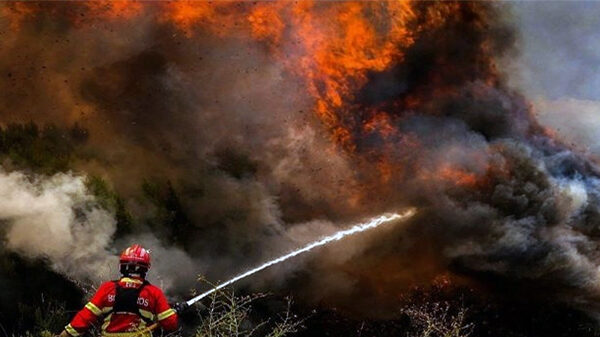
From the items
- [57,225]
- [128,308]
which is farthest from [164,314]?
[57,225]

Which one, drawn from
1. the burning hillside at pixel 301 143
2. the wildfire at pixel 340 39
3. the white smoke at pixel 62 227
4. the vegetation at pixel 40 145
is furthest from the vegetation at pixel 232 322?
the wildfire at pixel 340 39

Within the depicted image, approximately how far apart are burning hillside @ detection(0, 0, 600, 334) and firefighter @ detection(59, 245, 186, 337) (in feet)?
22.8

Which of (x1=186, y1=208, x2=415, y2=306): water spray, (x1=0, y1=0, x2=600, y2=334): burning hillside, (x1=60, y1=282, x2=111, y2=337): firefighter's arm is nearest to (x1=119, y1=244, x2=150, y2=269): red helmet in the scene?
(x1=60, y1=282, x2=111, y2=337): firefighter's arm

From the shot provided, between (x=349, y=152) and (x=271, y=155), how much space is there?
7.37 feet

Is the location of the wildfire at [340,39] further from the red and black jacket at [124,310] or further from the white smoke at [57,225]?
the red and black jacket at [124,310]

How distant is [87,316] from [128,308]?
0.49 m

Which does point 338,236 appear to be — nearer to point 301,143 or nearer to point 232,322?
point 301,143

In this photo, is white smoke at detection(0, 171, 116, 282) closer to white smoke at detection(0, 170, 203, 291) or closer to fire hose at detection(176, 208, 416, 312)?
white smoke at detection(0, 170, 203, 291)

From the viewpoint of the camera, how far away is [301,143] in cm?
1647

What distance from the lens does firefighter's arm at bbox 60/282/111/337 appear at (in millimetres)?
7224

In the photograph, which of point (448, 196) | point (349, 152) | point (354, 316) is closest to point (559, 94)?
point (448, 196)

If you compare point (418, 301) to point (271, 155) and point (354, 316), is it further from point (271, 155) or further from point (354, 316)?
point (271, 155)

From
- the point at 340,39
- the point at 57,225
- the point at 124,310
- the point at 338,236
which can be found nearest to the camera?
the point at 124,310

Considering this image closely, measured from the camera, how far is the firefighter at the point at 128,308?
7.30 meters
